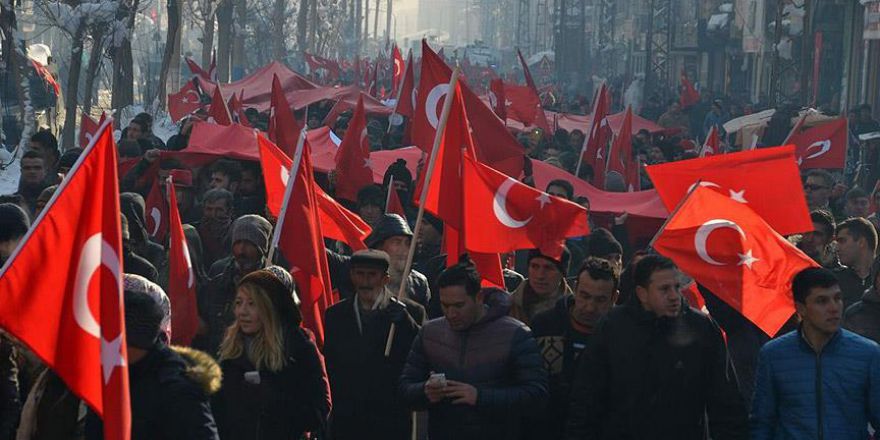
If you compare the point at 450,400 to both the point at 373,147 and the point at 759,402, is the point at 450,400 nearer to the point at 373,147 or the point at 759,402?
the point at 759,402

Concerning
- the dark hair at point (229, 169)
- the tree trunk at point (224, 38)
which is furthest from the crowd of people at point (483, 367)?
the tree trunk at point (224, 38)

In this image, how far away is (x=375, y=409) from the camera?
6.77 metres

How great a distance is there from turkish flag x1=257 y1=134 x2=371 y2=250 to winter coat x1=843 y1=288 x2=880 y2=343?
8.05 feet

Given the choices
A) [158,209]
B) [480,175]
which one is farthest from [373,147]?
[480,175]

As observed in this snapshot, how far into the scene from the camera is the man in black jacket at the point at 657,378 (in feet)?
19.2

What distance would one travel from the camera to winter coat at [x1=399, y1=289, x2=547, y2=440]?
6.06 m

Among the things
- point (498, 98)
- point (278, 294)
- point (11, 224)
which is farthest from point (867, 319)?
Answer: point (498, 98)

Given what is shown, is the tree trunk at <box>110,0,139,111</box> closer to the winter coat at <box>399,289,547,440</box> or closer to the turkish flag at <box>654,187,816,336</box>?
the turkish flag at <box>654,187,816,336</box>

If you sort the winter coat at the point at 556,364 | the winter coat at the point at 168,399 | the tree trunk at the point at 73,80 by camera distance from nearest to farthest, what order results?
the winter coat at the point at 168,399 → the winter coat at the point at 556,364 → the tree trunk at the point at 73,80

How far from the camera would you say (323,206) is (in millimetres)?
8750

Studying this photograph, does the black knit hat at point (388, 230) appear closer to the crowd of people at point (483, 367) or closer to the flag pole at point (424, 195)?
A: the flag pole at point (424, 195)

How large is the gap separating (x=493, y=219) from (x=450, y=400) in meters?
1.88

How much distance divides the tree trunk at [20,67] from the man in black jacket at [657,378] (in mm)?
15489

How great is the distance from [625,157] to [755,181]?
6752 millimetres
